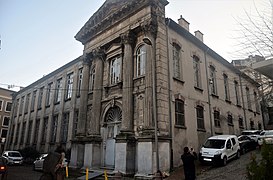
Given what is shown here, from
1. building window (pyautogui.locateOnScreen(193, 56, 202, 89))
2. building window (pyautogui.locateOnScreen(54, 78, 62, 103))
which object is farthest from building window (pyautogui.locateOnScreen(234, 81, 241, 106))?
building window (pyautogui.locateOnScreen(54, 78, 62, 103))

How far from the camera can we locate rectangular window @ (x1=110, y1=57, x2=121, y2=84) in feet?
59.4

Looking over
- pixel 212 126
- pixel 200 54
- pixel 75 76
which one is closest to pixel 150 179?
pixel 212 126

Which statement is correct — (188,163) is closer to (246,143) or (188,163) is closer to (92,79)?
(246,143)

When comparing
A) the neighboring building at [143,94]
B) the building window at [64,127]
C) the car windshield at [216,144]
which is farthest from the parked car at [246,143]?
the building window at [64,127]

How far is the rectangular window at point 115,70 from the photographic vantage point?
18111 mm

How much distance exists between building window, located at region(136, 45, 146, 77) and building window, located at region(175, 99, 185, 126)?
3256mm

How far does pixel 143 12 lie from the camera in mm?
16344

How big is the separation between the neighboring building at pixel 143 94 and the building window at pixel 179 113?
0.07 metres

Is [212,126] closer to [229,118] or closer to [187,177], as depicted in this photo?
Answer: [229,118]

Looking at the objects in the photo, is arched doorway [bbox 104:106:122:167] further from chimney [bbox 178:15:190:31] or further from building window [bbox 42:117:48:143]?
building window [bbox 42:117:48:143]

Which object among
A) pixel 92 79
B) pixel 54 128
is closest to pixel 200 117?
pixel 92 79

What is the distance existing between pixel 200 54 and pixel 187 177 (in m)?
13.0

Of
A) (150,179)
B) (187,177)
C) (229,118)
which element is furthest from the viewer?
(229,118)

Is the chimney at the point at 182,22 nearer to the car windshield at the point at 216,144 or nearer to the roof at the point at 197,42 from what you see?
the roof at the point at 197,42
